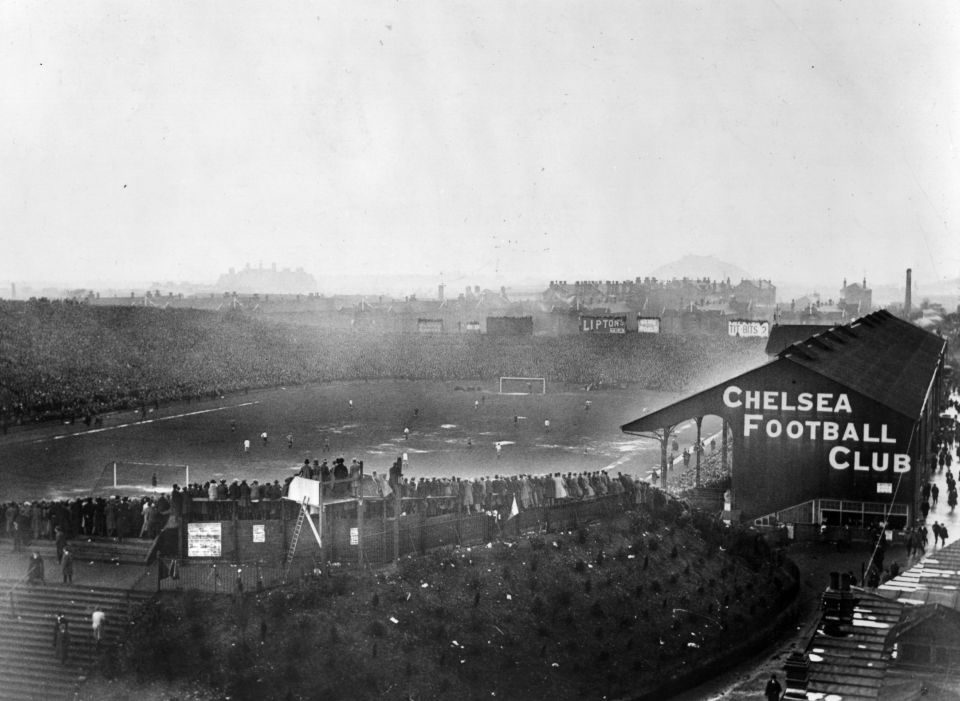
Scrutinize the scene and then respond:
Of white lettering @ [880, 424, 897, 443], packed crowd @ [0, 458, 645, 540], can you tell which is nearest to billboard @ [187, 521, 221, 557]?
packed crowd @ [0, 458, 645, 540]

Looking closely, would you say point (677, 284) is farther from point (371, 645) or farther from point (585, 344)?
point (371, 645)

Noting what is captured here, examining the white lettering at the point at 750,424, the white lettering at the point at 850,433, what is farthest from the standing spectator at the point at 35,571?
the white lettering at the point at 850,433

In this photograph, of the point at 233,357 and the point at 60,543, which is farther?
the point at 233,357

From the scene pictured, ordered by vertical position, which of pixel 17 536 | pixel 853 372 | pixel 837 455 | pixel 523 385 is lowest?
pixel 523 385

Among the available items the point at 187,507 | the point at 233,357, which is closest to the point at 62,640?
the point at 187,507

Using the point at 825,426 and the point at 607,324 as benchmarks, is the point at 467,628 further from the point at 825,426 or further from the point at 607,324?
the point at 607,324

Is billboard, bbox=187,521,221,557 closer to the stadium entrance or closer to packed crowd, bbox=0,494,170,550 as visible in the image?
packed crowd, bbox=0,494,170,550

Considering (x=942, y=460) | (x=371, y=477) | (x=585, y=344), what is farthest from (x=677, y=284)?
(x=371, y=477)
